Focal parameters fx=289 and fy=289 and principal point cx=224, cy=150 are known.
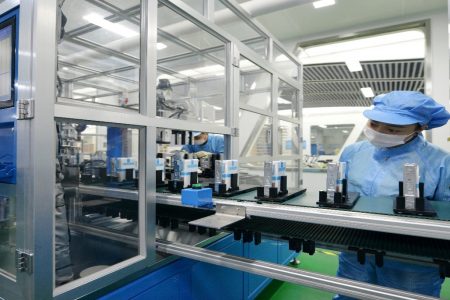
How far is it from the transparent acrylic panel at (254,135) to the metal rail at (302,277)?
166 centimetres

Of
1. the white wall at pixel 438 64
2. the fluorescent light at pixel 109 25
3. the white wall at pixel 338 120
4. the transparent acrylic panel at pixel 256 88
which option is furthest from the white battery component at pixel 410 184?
the white wall at pixel 338 120

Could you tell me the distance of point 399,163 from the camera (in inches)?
61.3

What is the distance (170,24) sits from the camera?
271 cm

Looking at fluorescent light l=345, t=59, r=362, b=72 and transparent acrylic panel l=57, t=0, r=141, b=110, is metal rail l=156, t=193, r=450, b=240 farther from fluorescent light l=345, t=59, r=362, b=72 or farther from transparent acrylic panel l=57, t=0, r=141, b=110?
fluorescent light l=345, t=59, r=362, b=72

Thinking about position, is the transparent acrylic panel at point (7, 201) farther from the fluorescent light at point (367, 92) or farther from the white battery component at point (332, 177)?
the fluorescent light at point (367, 92)

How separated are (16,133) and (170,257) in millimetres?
804

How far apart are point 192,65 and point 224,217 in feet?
8.09

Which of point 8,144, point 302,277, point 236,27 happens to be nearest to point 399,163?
point 302,277

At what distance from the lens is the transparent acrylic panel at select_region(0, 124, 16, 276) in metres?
0.94

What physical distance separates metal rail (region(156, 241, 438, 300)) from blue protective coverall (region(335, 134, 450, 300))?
57 cm

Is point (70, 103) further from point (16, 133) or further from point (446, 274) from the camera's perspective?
point (446, 274)

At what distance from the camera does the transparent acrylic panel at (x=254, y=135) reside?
2901 mm

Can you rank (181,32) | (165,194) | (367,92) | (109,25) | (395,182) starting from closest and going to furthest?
(165,194), (395,182), (109,25), (181,32), (367,92)

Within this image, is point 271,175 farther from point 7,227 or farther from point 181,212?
point 7,227
